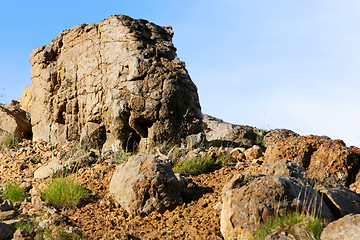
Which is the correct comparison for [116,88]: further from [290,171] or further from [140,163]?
[290,171]

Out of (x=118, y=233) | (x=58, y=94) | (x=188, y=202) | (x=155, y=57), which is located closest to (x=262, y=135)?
(x=155, y=57)

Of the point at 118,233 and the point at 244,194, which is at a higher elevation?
the point at 244,194

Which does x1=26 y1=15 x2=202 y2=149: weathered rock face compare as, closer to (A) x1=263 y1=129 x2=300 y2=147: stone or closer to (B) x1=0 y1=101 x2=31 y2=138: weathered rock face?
(B) x1=0 y1=101 x2=31 y2=138: weathered rock face

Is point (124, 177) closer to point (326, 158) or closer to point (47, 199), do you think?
point (47, 199)

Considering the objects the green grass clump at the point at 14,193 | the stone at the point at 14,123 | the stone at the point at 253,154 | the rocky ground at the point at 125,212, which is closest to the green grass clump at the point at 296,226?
the rocky ground at the point at 125,212

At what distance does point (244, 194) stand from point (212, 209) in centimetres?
117

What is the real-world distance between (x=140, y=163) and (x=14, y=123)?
7090 millimetres

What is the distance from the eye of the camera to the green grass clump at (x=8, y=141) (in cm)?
1120

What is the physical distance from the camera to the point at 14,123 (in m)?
12.3

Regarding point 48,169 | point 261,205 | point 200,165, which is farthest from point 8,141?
point 261,205

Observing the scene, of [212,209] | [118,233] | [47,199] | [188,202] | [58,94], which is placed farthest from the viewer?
[58,94]

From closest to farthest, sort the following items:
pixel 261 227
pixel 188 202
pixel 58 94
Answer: pixel 261 227, pixel 188 202, pixel 58 94

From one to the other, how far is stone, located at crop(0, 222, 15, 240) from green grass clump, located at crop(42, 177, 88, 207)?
1310mm

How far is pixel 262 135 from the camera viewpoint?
1487 cm
